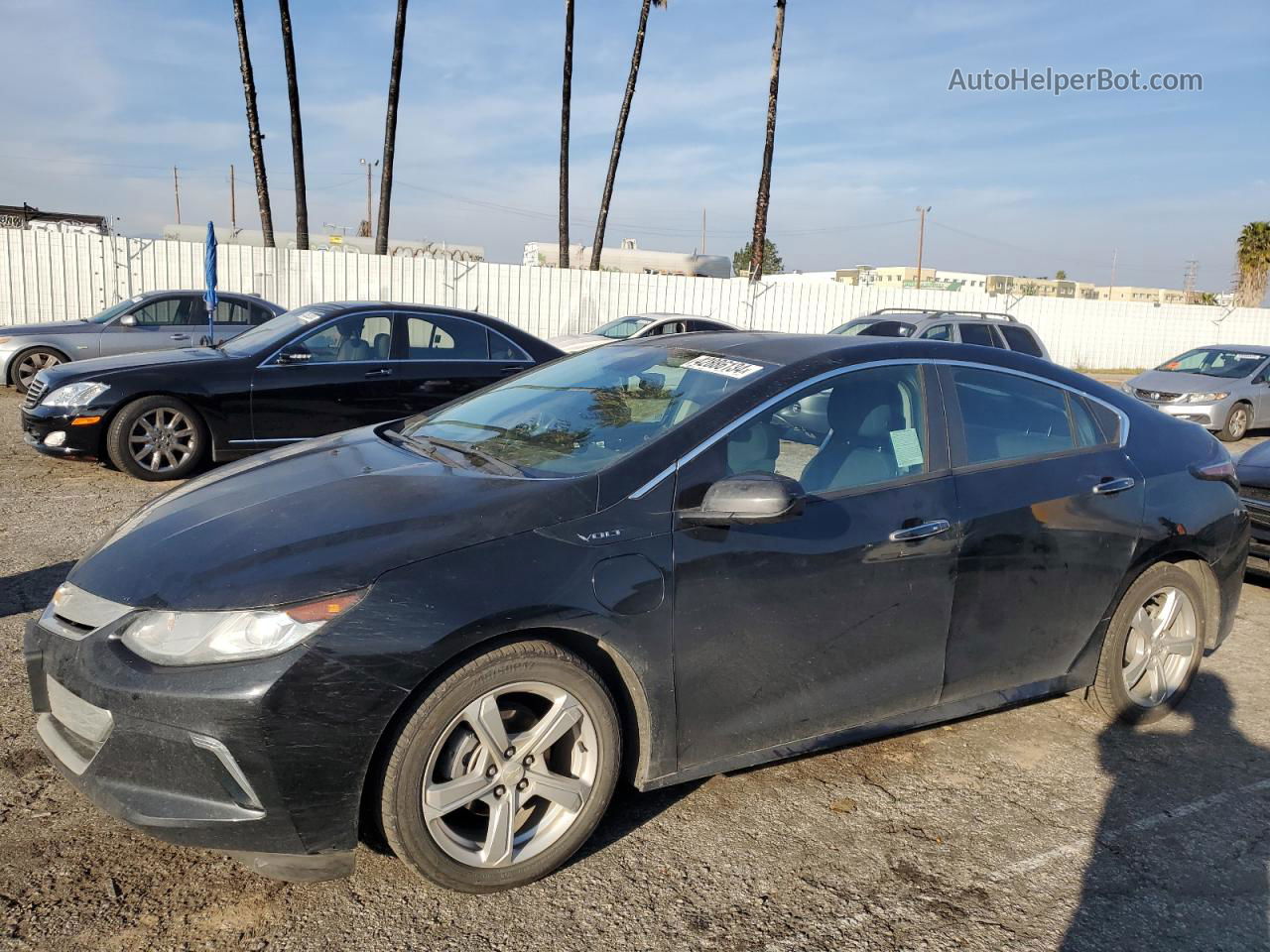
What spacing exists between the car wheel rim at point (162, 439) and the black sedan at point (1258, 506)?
7606 millimetres

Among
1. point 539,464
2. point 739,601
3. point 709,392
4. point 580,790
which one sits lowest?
point 580,790

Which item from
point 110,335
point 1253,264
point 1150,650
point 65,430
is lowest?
point 1150,650

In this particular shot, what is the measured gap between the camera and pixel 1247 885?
3.03m

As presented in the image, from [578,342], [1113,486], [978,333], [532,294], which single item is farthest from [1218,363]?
[532,294]

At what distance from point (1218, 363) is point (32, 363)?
57.1 feet

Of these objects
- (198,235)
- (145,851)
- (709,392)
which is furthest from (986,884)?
(198,235)

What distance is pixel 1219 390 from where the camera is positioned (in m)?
15.0

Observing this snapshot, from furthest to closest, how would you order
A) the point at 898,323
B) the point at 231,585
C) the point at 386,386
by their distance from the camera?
the point at 898,323 < the point at 386,386 < the point at 231,585

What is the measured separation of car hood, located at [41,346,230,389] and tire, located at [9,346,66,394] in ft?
17.2

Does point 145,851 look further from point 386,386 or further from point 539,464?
point 386,386

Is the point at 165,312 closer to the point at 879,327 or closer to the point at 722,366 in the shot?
the point at 879,327

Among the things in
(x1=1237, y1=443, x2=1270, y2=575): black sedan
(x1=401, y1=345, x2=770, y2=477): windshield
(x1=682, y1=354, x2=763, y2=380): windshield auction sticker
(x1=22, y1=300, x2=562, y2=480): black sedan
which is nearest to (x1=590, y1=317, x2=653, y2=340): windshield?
(x1=22, y1=300, x2=562, y2=480): black sedan

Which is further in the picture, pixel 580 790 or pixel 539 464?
pixel 539 464

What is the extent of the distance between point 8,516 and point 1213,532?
23.7ft
